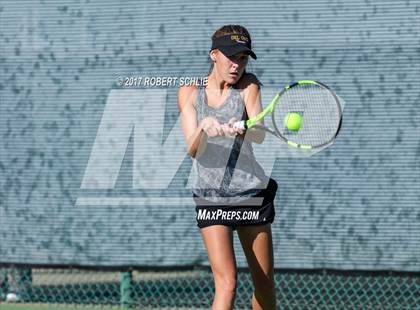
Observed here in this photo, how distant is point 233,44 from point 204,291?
3.55m

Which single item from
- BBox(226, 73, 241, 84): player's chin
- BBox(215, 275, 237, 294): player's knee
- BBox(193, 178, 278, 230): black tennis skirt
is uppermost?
BBox(226, 73, 241, 84): player's chin

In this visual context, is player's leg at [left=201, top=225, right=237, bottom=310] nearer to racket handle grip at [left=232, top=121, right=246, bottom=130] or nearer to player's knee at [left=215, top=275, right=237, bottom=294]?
player's knee at [left=215, top=275, right=237, bottom=294]

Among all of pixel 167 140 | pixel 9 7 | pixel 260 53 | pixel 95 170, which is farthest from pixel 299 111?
pixel 9 7

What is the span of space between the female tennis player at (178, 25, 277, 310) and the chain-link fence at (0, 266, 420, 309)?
1.92 m

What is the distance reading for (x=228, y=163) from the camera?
484 centimetres

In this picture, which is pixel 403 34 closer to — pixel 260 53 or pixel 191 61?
pixel 260 53

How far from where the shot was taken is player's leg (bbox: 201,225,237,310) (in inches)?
181

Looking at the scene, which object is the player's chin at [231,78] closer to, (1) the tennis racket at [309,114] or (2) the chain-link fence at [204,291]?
(1) the tennis racket at [309,114]

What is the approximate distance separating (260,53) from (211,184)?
2107 mm

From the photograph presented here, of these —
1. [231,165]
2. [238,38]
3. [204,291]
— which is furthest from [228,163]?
[204,291]

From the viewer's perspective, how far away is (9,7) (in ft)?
23.5

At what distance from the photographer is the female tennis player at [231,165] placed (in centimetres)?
477

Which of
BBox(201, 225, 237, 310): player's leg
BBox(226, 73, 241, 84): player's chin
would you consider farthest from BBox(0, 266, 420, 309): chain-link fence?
BBox(226, 73, 241, 84): player's chin

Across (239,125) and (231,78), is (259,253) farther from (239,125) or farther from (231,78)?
(231,78)
